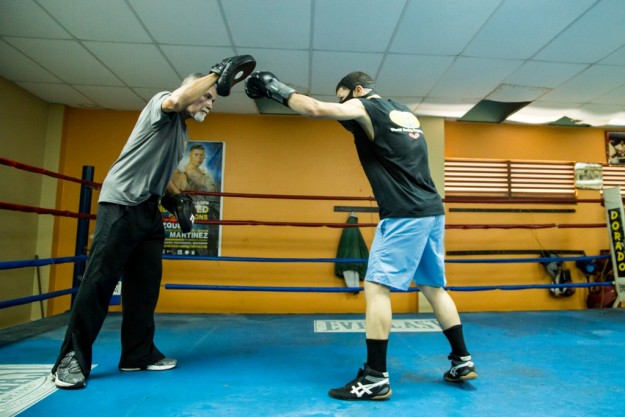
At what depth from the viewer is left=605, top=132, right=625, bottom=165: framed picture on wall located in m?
4.29

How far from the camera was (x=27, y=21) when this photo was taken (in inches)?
92.7

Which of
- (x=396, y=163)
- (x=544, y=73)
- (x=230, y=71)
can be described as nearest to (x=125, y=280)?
(x=230, y=71)

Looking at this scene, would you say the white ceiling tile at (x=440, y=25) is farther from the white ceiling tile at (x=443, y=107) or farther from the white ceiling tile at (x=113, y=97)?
the white ceiling tile at (x=113, y=97)

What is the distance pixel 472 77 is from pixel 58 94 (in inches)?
150

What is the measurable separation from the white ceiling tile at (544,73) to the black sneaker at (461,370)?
2.48 metres

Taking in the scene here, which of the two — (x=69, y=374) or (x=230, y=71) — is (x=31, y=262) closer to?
(x=69, y=374)

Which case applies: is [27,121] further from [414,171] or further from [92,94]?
[414,171]

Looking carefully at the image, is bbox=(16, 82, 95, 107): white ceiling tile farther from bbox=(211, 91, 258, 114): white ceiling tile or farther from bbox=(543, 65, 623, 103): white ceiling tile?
bbox=(543, 65, 623, 103): white ceiling tile

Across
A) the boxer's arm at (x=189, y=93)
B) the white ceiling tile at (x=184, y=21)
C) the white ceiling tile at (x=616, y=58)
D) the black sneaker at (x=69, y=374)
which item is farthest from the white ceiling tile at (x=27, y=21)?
the white ceiling tile at (x=616, y=58)

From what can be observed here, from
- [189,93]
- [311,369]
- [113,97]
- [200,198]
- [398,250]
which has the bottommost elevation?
[311,369]

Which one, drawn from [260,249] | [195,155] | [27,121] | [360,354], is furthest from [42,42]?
[360,354]

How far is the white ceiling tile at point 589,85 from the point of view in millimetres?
2925

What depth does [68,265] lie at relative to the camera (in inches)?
144

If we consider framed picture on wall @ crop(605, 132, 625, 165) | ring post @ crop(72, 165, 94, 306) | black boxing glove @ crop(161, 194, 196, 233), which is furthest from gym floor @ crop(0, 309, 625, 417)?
framed picture on wall @ crop(605, 132, 625, 165)
